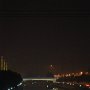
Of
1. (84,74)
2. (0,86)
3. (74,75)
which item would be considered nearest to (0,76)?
(0,86)

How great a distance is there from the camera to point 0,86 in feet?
259

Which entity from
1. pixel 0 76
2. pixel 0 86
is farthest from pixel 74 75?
pixel 0 86

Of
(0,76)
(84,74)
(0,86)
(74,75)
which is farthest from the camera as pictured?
(74,75)

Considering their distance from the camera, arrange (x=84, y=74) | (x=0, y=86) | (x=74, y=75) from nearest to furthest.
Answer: (x=0, y=86)
(x=84, y=74)
(x=74, y=75)

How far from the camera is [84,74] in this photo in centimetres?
17462

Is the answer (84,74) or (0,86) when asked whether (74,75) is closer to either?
(84,74)

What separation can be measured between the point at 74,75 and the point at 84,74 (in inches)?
610

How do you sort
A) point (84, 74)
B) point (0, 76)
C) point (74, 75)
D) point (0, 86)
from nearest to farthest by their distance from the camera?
1. point (0, 86)
2. point (0, 76)
3. point (84, 74)
4. point (74, 75)

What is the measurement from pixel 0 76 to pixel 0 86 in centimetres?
2929

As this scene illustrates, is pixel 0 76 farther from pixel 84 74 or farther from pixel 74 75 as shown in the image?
pixel 74 75

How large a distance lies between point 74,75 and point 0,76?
84.3 m

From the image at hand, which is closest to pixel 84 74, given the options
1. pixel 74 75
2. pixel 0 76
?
pixel 74 75

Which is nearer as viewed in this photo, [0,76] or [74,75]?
[0,76]

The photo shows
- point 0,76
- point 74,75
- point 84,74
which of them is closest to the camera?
point 0,76
